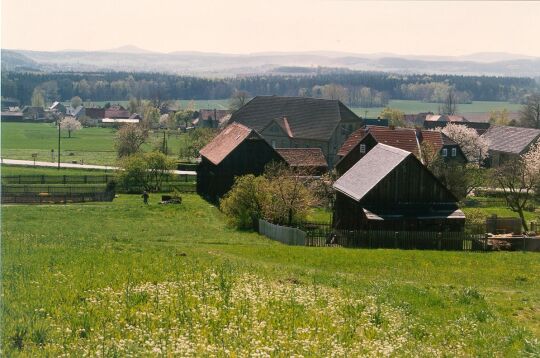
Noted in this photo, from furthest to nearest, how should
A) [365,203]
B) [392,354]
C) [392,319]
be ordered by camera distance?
1. [365,203]
2. [392,319]
3. [392,354]

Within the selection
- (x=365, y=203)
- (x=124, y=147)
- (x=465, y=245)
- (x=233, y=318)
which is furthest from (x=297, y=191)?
(x=124, y=147)

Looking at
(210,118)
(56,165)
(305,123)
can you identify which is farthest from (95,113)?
(305,123)

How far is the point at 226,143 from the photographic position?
194ft

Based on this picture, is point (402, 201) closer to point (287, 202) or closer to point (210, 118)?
point (287, 202)

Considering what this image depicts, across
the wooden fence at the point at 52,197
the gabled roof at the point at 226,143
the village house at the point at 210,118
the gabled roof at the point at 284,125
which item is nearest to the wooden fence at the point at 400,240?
the gabled roof at the point at 226,143

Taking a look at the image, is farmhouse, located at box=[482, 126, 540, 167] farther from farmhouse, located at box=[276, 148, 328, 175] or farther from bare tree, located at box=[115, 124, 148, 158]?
bare tree, located at box=[115, 124, 148, 158]

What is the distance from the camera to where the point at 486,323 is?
17.0m

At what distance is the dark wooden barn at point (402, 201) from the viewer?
37344 mm

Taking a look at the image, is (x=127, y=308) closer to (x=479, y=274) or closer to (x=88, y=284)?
(x=88, y=284)

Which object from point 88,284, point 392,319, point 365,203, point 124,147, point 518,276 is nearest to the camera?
point 392,319

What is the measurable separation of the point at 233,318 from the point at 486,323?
6.72m

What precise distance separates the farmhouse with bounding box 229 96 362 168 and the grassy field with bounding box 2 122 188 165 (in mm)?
17100

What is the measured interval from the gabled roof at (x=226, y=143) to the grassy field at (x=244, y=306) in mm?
28389

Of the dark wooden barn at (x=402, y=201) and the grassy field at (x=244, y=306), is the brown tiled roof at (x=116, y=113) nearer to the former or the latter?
the dark wooden barn at (x=402, y=201)
